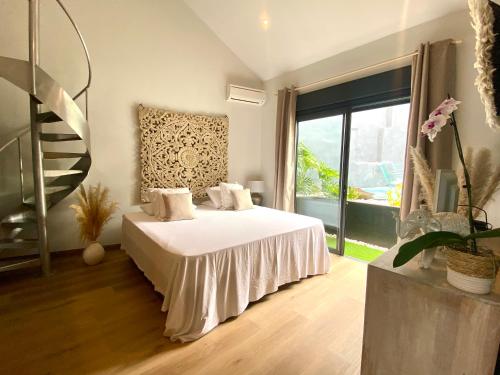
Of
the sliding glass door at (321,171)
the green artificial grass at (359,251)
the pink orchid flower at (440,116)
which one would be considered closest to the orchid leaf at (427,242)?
the pink orchid flower at (440,116)

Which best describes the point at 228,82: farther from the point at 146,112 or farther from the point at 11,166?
the point at 11,166

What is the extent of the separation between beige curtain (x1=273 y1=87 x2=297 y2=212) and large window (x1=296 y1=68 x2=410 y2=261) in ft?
0.62

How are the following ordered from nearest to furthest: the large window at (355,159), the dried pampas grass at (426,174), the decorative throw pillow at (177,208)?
the dried pampas grass at (426,174)
the decorative throw pillow at (177,208)
the large window at (355,159)

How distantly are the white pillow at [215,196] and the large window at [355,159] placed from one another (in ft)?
4.52

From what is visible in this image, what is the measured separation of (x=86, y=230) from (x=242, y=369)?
8.07 feet

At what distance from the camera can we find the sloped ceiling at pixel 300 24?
249 centimetres

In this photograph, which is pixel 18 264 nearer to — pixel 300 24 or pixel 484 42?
pixel 484 42

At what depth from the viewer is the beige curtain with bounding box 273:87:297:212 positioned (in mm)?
3740

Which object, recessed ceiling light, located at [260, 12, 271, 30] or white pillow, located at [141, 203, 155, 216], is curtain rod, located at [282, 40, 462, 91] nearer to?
recessed ceiling light, located at [260, 12, 271, 30]

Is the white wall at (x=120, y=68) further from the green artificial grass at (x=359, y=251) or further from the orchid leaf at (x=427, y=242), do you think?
the orchid leaf at (x=427, y=242)

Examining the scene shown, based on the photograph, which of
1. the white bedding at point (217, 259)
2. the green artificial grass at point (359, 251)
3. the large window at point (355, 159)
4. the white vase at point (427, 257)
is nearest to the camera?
the white vase at point (427, 257)

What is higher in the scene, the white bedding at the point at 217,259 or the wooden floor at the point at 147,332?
the white bedding at the point at 217,259

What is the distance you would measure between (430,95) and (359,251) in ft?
7.64

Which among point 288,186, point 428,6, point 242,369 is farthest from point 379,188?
point 242,369
